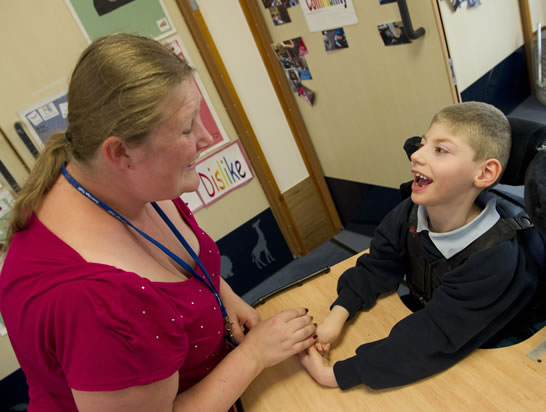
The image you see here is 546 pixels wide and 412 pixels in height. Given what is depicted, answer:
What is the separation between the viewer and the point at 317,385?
994 millimetres

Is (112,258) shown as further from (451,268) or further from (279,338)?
(451,268)

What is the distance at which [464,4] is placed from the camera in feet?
5.01

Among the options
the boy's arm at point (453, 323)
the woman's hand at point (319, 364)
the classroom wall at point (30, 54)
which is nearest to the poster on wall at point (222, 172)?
the classroom wall at point (30, 54)

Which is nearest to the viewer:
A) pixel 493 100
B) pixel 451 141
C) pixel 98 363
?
pixel 98 363

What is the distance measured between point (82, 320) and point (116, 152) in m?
0.30

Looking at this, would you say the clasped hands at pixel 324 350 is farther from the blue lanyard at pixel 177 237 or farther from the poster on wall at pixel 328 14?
the poster on wall at pixel 328 14

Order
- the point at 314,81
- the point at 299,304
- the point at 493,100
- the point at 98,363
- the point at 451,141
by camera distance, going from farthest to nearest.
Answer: the point at 314,81 < the point at 493,100 < the point at 299,304 < the point at 451,141 < the point at 98,363

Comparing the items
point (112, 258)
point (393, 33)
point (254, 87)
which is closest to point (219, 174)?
point (254, 87)

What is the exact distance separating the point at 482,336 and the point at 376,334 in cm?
26

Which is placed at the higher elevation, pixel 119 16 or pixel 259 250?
pixel 119 16

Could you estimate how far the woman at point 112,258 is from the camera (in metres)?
0.72

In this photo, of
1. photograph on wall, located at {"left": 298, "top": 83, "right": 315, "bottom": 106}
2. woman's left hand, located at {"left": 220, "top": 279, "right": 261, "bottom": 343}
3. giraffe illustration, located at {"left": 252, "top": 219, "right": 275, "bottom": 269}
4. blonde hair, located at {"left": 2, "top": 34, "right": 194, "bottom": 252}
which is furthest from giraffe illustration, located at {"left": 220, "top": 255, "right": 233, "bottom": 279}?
blonde hair, located at {"left": 2, "top": 34, "right": 194, "bottom": 252}

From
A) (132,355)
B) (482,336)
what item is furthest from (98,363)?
(482,336)

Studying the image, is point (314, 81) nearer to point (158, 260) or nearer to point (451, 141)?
point (451, 141)
